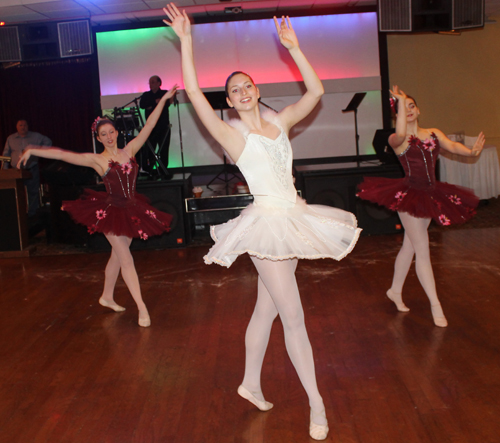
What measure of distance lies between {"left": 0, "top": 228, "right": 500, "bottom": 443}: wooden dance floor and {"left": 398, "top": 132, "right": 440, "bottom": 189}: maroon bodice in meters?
0.93

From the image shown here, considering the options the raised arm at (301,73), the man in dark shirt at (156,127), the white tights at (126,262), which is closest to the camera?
the raised arm at (301,73)

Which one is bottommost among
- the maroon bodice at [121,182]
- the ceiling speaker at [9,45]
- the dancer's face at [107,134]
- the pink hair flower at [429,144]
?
the maroon bodice at [121,182]

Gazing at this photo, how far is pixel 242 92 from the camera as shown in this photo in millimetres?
2467

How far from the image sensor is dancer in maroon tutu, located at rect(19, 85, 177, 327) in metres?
3.88

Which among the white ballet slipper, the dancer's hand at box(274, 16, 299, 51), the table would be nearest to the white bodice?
the dancer's hand at box(274, 16, 299, 51)

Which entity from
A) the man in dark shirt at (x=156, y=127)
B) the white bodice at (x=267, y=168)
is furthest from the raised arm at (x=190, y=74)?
the man in dark shirt at (x=156, y=127)

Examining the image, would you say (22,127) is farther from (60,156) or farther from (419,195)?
(419,195)

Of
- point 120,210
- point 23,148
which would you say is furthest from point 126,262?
point 23,148

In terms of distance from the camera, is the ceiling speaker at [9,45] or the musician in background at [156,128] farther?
the ceiling speaker at [9,45]

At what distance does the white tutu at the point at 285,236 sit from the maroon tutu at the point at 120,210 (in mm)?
1494

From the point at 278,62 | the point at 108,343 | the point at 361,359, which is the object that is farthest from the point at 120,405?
the point at 278,62

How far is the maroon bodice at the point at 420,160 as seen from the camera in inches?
145

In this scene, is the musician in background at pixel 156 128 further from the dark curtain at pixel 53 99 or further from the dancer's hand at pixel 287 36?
the dancer's hand at pixel 287 36

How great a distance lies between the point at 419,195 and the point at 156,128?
17.7 ft
